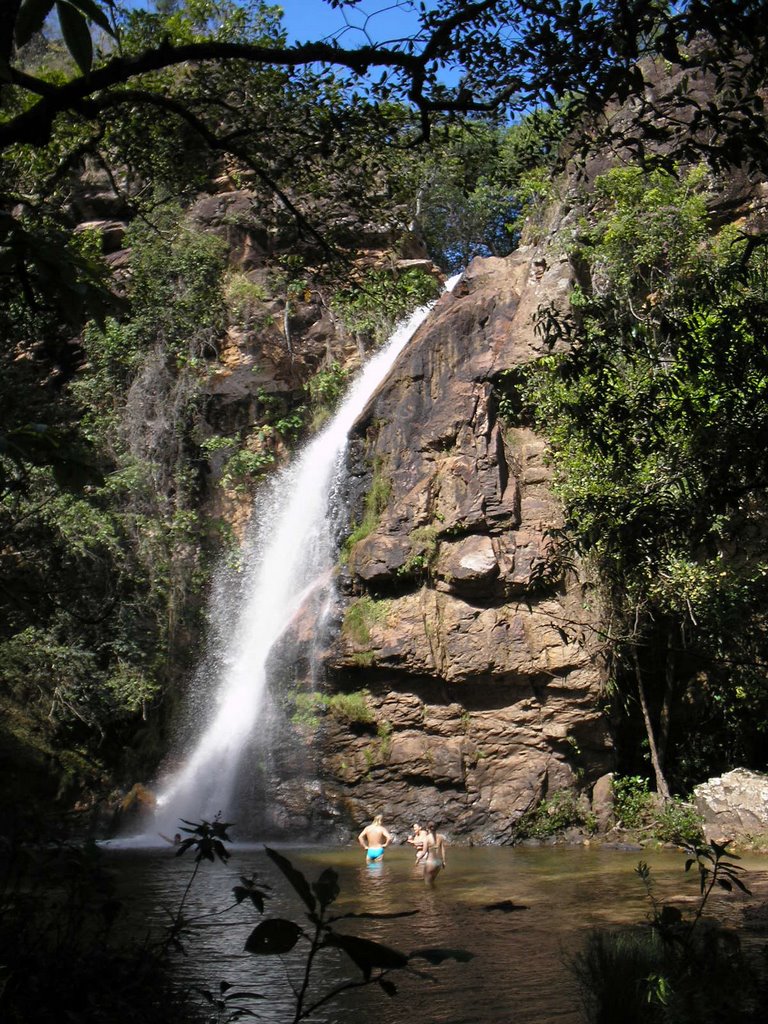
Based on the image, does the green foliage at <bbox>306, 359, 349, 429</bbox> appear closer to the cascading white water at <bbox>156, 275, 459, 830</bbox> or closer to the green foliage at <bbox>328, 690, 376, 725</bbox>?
the cascading white water at <bbox>156, 275, 459, 830</bbox>

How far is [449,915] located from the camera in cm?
1013

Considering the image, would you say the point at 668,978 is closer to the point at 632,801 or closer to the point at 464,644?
the point at 464,644

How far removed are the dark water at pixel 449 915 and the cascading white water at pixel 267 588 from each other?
3356mm

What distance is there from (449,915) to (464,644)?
8.11 meters

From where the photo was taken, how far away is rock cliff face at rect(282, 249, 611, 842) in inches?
697

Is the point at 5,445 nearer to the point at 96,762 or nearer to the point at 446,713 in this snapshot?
the point at 446,713

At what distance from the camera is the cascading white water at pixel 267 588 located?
19766 millimetres

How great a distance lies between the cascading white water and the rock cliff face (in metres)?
2.43

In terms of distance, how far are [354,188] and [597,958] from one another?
6.73 m

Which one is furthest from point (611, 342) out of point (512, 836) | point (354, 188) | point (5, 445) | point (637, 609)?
point (512, 836)

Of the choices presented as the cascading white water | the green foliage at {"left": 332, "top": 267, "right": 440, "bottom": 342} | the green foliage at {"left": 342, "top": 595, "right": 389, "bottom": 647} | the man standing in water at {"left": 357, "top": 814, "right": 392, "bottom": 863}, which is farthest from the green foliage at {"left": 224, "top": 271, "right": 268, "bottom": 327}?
the man standing in water at {"left": 357, "top": 814, "right": 392, "bottom": 863}

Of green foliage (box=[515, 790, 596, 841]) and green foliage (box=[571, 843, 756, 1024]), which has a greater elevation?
green foliage (box=[571, 843, 756, 1024])

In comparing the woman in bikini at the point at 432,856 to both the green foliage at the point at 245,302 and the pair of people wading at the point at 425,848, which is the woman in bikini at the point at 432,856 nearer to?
the pair of people wading at the point at 425,848

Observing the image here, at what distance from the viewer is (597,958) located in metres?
4.99
